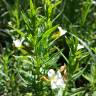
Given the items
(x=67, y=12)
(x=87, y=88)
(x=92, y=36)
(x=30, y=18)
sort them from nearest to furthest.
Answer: (x=30, y=18) → (x=87, y=88) → (x=92, y=36) → (x=67, y=12)

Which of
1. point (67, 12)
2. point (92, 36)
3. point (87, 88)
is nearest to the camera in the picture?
point (87, 88)

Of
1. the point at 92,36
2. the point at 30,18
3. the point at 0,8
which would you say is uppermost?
the point at 0,8

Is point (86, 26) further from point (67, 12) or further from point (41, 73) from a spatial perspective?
point (41, 73)

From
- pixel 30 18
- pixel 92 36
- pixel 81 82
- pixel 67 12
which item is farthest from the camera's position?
pixel 67 12

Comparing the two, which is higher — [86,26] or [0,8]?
[0,8]

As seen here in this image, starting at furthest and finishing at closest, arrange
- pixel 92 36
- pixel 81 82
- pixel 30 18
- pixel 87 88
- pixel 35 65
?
pixel 92 36 → pixel 81 82 → pixel 87 88 → pixel 35 65 → pixel 30 18

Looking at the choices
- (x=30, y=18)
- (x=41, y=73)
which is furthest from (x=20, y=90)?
(x=30, y=18)

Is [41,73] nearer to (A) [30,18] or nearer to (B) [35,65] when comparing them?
(B) [35,65]

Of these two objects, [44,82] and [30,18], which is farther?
[44,82]

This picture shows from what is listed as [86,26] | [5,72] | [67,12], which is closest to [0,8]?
[67,12]
